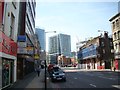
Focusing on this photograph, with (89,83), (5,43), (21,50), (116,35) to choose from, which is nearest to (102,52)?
(116,35)

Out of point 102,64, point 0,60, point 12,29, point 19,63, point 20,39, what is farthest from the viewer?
point 102,64

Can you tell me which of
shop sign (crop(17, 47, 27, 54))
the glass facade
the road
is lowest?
the road

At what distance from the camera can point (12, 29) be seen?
91.7 feet

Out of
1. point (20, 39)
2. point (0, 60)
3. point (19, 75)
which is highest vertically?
point (20, 39)

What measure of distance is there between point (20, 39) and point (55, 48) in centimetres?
6665

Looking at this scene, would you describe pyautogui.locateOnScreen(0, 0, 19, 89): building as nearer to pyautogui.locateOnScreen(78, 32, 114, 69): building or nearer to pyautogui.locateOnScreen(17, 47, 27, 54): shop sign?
pyautogui.locateOnScreen(17, 47, 27, 54): shop sign

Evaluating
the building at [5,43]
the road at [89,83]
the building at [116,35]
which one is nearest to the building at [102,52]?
the building at [116,35]

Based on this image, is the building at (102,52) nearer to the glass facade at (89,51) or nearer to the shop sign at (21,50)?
the glass facade at (89,51)

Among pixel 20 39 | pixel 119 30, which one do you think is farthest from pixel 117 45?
pixel 20 39

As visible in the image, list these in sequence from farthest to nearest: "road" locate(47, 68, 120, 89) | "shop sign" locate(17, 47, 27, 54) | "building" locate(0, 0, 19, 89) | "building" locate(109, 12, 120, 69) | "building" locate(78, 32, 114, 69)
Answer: "building" locate(78, 32, 114, 69), "building" locate(109, 12, 120, 69), "shop sign" locate(17, 47, 27, 54), "road" locate(47, 68, 120, 89), "building" locate(0, 0, 19, 89)

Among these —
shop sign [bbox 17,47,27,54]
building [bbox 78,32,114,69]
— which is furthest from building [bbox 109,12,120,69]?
shop sign [bbox 17,47,27,54]

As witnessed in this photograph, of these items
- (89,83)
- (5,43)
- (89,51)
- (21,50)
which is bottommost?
(89,83)

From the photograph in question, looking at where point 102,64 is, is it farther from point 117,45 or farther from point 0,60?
point 0,60

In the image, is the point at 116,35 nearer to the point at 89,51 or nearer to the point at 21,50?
the point at 89,51
